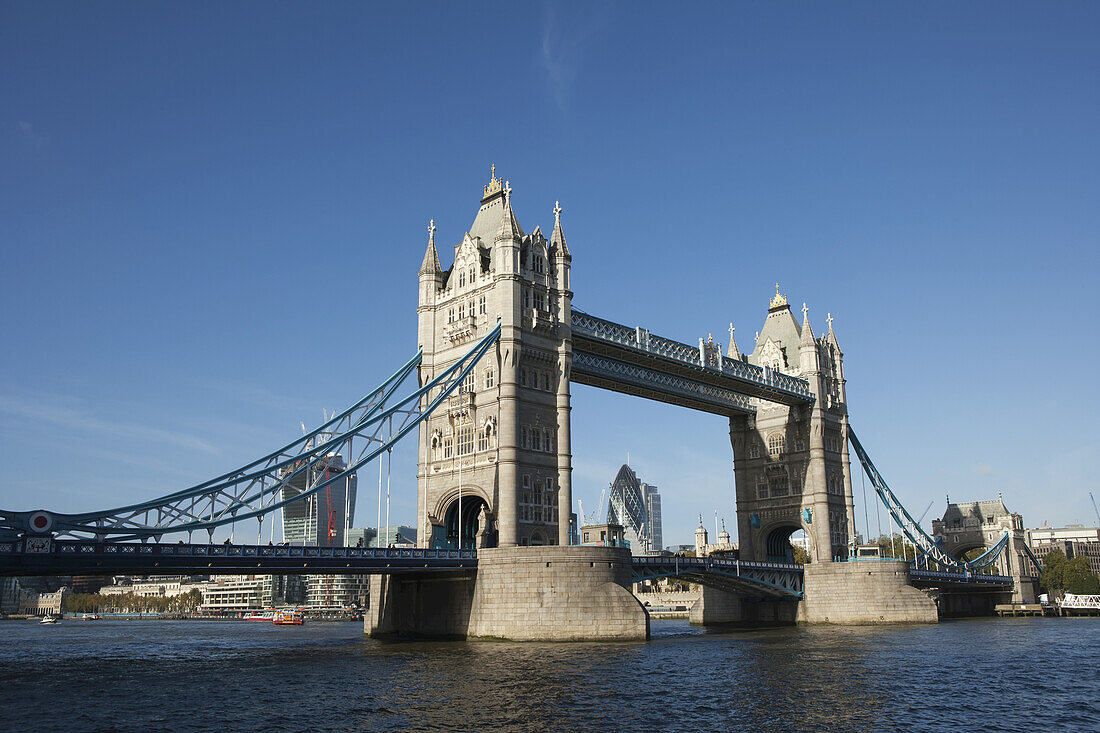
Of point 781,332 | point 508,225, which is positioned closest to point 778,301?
point 781,332

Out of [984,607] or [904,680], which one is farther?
[984,607]

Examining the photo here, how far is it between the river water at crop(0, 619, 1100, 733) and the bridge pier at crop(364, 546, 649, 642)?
2.12m

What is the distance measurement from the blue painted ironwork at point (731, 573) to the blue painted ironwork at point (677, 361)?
17.5 metres

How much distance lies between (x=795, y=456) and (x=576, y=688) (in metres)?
68.3

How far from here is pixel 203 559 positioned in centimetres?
5403

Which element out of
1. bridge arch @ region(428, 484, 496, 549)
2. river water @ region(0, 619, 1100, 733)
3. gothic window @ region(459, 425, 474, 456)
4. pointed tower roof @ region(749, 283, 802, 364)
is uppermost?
pointed tower roof @ region(749, 283, 802, 364)

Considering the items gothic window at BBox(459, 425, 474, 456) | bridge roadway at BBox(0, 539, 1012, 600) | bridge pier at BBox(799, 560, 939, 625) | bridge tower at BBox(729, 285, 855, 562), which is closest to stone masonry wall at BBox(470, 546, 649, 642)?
bridge roadway at BBox(0, 539, 1012, 600)

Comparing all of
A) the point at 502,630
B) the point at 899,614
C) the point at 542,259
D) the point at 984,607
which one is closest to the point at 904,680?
the point at 502,630

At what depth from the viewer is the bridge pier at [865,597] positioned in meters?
90.7

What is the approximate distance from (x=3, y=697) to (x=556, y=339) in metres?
45.9

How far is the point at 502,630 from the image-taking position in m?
63.6

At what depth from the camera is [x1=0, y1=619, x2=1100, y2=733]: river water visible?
33719 mm

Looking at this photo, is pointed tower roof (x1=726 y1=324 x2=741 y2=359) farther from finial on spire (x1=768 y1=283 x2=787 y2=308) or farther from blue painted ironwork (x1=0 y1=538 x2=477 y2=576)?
blue painted ironwork (x1=0 y1=538 x2=477 y2=576)

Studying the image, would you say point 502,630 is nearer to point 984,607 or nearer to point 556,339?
point 556,339
